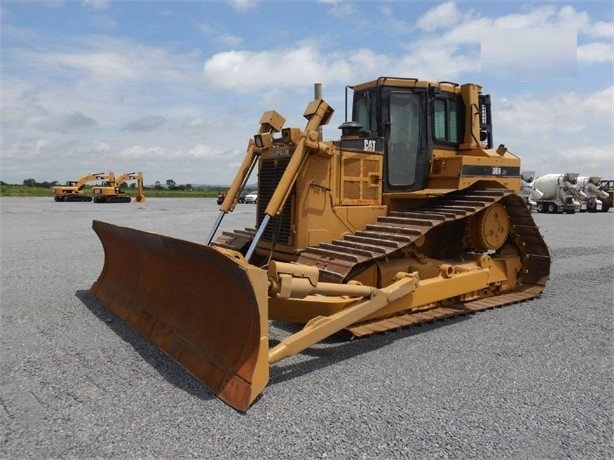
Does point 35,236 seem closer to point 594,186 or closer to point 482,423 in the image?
point 482,423

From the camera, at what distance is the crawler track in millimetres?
5516

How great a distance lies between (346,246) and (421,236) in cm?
104

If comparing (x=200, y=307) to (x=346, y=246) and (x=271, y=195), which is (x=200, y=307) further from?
(x=271, y=195)

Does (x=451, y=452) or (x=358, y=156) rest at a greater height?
(x=358, y=156)

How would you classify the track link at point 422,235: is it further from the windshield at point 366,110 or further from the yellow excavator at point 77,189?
the yellow excavator at point 77,189

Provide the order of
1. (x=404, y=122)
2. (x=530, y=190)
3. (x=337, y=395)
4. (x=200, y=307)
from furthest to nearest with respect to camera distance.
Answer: (x=530, y=190)
(x=404, y=122)
(x=200, y=307)
(x=337, y=395)

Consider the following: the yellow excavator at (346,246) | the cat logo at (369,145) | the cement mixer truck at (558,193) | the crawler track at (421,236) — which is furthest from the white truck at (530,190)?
the cat logo at (369,145)

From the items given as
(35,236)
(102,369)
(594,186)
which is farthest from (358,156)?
(594,186)

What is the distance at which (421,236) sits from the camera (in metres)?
6.25

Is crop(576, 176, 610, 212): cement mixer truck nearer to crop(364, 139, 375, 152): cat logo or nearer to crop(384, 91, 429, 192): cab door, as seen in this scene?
crop(384, 91, 429, 192): cab door

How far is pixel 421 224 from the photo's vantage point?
612cm

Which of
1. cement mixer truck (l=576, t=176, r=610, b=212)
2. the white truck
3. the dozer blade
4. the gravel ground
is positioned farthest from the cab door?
cement mixer truck (l=576, t=176, r=610, b=212)

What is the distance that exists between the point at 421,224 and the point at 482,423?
2.96 metres

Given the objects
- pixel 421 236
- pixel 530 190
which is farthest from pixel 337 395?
pixel 530 190
